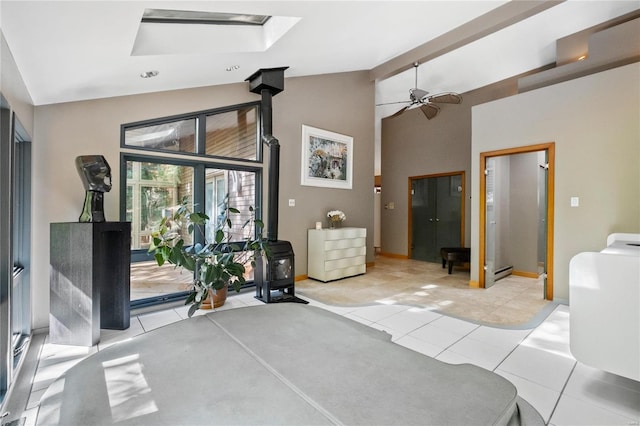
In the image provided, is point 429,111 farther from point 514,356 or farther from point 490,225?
point 514,356

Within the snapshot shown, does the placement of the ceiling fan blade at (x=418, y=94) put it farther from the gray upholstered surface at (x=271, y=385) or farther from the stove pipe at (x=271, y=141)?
the gray upholstered surface at (x=271, y=385)

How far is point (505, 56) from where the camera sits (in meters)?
5.24

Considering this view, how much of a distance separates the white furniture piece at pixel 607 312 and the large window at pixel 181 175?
383 centimetres

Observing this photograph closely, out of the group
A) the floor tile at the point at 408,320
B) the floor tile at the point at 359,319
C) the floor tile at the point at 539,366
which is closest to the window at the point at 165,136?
the floor tile at the point at 359,319

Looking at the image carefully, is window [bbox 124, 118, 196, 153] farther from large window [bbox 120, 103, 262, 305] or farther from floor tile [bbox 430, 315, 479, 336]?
floor tile [bbox 430, 315, 479, 336]

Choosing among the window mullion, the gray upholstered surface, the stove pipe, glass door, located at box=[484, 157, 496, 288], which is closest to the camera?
the gray upholstered surface

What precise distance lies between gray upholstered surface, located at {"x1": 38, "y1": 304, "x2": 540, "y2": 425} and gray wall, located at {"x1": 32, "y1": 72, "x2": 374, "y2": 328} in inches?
102

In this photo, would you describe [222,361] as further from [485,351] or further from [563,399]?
[485,351]

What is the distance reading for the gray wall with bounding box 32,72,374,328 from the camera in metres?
2.91

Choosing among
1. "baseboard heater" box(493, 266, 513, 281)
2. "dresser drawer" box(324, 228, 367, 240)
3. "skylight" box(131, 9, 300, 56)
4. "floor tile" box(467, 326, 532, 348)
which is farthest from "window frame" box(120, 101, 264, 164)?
"baseboard heater" box(493, 266, 513, 281)

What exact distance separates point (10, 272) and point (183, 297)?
2.11m

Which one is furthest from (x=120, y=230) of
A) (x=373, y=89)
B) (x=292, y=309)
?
(x=373, y=89)

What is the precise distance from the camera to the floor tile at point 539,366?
2135 mm

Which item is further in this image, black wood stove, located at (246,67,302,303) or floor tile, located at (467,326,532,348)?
black wood stove, located at (246,67,302,303)
